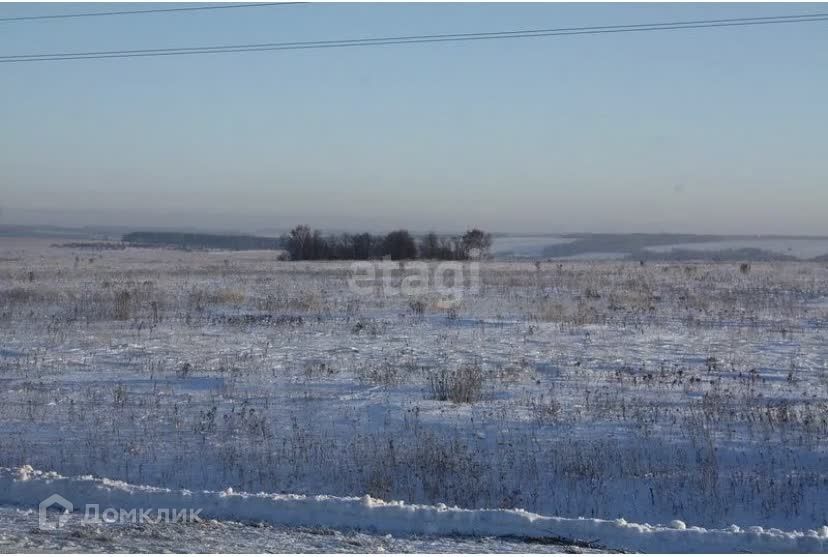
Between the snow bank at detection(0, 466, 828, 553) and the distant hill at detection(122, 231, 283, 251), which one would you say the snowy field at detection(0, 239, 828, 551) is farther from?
the distant hill at detection(122, 231, 283, 251)

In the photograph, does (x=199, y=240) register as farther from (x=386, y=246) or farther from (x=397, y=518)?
(x=397, y=518)

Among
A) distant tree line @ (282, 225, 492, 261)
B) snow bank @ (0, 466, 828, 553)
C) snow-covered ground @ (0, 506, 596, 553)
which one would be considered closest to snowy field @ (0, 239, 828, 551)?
snow bank @ (0, 466, 828, 553)

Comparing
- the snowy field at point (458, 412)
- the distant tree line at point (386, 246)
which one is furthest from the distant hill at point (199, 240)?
the snowy field at point (458, 412)

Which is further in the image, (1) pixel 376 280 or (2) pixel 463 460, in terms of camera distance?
(1) pixel 376 280

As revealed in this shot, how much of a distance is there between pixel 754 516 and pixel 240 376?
28.3 ft

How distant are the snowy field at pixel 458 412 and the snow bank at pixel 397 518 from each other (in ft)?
0.11

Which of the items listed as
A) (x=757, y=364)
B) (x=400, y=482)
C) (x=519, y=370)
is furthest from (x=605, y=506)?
(x=757, y=364)

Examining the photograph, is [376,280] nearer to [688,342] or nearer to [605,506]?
[688,342]

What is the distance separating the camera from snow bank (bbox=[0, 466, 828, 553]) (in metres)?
6.43

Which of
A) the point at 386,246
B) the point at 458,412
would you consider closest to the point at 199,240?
the point at 386,246

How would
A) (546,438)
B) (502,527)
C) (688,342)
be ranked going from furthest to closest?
1. (688,342)
2. (546,438)
3. (502,527)

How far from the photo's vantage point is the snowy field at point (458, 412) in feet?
27.1

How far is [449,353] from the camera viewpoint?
1692cm

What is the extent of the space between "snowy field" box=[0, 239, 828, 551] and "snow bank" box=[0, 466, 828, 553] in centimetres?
3
